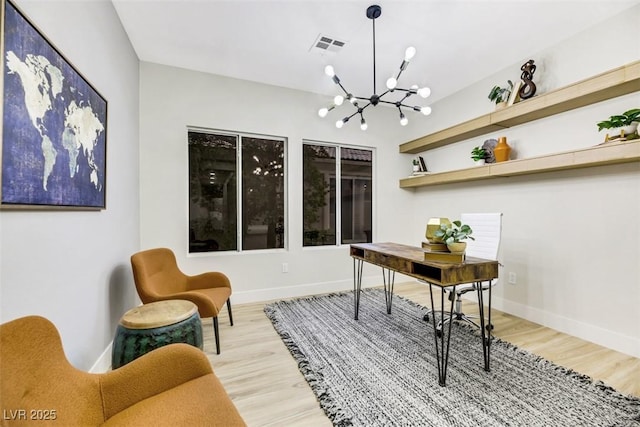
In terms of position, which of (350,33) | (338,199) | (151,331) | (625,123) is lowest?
(151,331)

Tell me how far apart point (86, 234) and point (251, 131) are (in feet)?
7.38

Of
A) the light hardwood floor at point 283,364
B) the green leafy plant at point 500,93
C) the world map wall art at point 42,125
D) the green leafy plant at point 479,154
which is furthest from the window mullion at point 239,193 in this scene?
the green leafy plant at point 500,93

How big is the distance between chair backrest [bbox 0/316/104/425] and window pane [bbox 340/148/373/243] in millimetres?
3407

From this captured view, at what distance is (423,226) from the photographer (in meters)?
4.30

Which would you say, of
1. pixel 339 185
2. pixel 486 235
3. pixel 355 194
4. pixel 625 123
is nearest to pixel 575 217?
pixel 486 235

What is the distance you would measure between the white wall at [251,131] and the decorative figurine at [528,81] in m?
1.82

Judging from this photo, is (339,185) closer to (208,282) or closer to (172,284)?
(208,282)

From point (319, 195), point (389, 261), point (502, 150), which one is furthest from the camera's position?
point (319, 195)

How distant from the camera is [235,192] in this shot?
3570 millimetres

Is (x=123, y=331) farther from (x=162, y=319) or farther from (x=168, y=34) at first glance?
(x=168, y=34)

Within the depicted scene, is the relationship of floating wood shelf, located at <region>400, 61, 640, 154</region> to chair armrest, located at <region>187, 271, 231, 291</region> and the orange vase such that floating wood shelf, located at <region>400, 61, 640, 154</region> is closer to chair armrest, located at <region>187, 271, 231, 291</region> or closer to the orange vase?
the orange vase

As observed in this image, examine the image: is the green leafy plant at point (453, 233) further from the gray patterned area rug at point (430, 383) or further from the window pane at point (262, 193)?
the window pane at point (262, 193)

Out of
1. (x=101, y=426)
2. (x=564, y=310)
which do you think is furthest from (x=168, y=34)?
(x=564, y=310)

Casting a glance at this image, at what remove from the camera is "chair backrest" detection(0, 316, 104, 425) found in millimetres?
796
